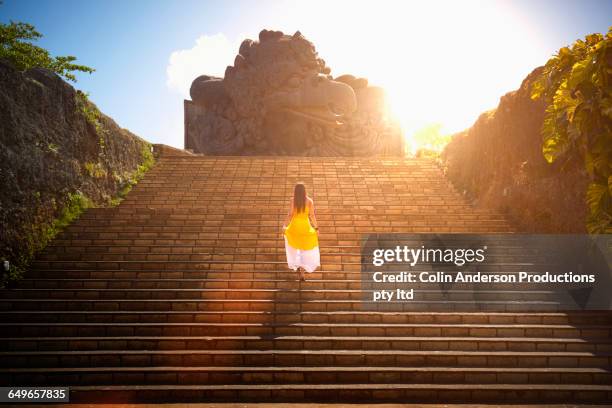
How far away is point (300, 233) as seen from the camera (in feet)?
19.4

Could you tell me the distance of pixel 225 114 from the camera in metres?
22.5

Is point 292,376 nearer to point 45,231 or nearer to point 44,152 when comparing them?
point 45,231

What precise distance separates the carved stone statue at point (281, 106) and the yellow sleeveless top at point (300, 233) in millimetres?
15794

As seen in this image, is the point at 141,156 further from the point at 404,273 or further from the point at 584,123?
the point at 584,123

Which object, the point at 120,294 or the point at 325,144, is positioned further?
the point at 325,144

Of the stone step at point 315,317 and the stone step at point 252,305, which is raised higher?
the stone step at point 252,305

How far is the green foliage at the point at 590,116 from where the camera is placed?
18.3 feet

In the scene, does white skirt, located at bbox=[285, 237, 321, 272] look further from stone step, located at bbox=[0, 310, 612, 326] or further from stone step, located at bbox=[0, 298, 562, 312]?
stone step, located at bbox=[0, 310, 612, 326]

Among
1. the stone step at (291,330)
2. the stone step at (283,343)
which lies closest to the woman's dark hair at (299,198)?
the stone step at (291,330)

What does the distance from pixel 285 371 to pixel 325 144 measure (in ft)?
58.8

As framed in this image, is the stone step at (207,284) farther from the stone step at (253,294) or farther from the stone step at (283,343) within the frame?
the stone step at (283,343)

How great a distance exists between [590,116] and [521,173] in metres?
2.97

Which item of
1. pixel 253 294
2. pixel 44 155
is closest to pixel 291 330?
pixel 253 294

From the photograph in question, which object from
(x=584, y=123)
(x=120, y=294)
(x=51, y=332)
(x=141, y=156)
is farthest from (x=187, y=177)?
(x=584, y=123)
